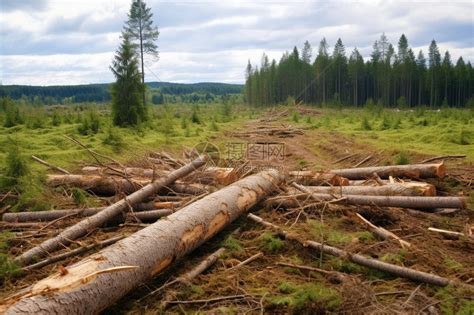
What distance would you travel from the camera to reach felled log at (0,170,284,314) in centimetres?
349

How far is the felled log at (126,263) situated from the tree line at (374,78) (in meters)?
52.4

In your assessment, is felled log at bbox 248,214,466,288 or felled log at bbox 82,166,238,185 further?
felled log at bbox 82,166,238,185

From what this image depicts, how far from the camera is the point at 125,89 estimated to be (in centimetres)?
1989

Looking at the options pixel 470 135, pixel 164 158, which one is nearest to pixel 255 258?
pixel 164 158

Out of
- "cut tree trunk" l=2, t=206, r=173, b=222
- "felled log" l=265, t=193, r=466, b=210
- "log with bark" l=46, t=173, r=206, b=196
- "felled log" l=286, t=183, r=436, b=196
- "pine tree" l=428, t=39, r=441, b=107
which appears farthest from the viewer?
"pine tree" l=428, t=39, r=441, b=107

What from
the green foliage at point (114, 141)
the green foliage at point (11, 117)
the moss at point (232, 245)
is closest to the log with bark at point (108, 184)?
the moss at point (232, 245)

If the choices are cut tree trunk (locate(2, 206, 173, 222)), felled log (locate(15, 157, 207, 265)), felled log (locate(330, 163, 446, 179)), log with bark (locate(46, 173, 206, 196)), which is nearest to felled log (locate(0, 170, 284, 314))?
felled log (locate(15, 157, 207, 265))

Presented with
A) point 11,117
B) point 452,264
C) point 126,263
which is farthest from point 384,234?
point 11,117

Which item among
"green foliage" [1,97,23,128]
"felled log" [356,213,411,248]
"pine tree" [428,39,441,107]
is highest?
"pine tree" [428,39,441,107]

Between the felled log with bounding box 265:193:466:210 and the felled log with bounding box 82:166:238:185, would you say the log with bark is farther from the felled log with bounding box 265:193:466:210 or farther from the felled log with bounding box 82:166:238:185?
the felled log with bounding box 265:193:466:210

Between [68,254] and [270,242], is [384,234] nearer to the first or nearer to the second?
[270,242]

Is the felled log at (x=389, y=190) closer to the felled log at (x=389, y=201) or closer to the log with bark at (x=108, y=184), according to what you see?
the felled log at (x=389, y=201)

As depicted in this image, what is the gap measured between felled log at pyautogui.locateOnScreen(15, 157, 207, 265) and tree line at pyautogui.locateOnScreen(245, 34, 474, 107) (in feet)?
166

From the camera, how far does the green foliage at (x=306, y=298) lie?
4059 mm
